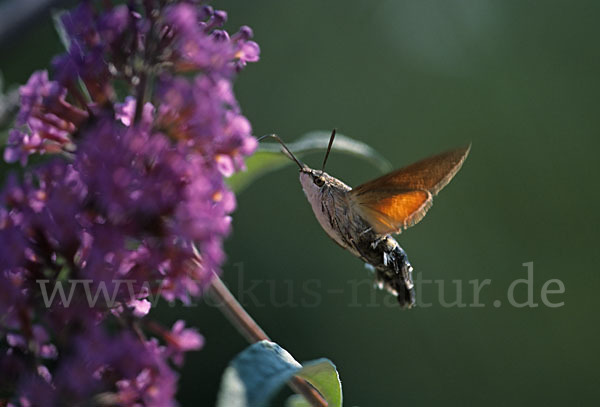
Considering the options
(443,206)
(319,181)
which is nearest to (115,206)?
(319,181)

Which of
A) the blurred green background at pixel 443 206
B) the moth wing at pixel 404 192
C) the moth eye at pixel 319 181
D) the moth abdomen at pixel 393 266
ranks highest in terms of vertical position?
the moth wing at pixel 404 192

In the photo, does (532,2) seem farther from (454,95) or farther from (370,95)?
(370,95)

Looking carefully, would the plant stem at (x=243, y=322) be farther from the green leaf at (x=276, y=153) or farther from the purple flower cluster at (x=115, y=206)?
the green leaf at (x=276, y=153)

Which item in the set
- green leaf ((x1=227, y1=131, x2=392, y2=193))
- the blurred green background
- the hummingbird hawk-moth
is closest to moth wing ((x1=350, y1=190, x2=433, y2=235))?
the hummingbird hawk-moth

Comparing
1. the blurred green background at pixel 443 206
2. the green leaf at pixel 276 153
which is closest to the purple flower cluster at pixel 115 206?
the green leaf at pixel 276 153

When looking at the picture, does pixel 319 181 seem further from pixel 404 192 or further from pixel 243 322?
pixel 243 322
